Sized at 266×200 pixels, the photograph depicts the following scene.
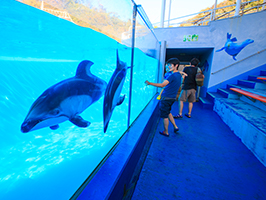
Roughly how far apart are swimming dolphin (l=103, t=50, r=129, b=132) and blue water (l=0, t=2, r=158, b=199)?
315 millimetres

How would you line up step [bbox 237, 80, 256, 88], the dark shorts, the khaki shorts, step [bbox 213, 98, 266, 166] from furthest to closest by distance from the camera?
step [bbox 237, 80, 256, 88] < the khaki shorts < the dark shorts < step [bbox 213, 98, 266, 166]

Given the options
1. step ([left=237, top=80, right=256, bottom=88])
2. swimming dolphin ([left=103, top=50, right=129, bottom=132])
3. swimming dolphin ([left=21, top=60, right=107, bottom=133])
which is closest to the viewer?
swimming dolphin ([left=21, top=60, right=107, bottom=133])

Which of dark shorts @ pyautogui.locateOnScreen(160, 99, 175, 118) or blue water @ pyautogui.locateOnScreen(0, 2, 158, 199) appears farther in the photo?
dark shorts @ pyautogui.locateOnScreen(160, 99, 175, 118)

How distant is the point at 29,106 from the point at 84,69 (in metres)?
0.51

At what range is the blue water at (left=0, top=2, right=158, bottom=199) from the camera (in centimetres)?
77

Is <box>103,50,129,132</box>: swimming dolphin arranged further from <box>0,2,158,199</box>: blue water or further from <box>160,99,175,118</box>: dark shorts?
<box>160,99,175,118</box>: dark shorts

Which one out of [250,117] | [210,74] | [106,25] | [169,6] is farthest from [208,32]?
[106,25]

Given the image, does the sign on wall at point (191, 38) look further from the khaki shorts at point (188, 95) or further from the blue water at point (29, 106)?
the blue water at point (29, 106)

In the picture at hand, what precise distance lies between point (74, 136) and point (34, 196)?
18.1 inches

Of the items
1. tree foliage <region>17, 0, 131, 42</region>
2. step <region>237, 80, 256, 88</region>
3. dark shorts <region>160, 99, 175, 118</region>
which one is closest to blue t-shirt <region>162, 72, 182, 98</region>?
dark shorts <region>160, 99, 175, 118</region>

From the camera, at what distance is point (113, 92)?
1.77 metres

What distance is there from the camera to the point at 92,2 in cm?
120

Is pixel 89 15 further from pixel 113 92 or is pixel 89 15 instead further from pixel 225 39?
pixel 225 39

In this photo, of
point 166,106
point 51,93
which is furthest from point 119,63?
point 166,106
